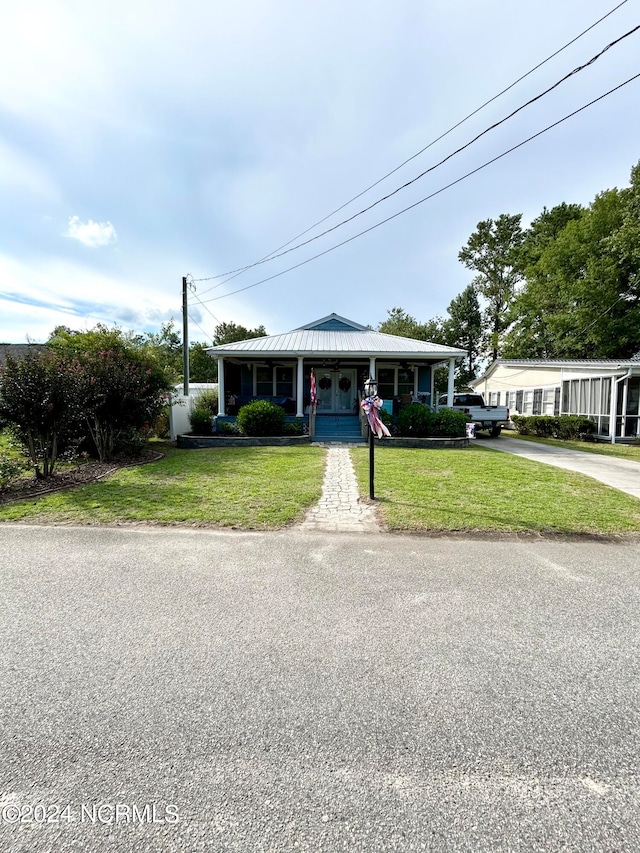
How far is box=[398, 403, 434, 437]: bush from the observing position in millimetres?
12852

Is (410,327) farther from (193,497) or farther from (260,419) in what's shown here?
(193,497)

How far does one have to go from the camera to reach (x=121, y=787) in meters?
1.56

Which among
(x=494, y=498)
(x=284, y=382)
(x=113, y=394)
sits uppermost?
(x=284, y=382)

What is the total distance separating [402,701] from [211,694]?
3.38 ft

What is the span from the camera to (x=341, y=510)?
5.58 m

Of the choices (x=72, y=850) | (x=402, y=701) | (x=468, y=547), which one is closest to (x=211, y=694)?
(x=72, y=850)

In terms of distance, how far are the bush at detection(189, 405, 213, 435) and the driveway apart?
10.2 metres

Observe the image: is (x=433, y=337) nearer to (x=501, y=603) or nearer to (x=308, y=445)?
(x=308, y=445)

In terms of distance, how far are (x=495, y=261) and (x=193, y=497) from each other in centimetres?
3972

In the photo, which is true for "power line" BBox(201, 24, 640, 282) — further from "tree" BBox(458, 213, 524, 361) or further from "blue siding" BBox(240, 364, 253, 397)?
"tree" BBox(458, 213, 524, 361)

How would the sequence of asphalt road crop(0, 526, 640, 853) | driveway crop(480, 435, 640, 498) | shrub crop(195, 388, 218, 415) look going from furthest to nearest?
1. shrub crop(195, 388, 218, 415)
2. driveway crop(480, 435, 640, 498)
3. asphalt road crop(0, 526, 640, 853)

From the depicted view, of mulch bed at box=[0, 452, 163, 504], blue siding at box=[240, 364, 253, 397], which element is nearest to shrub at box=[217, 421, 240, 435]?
mulch bed at box=[0, 452, 163, 504]

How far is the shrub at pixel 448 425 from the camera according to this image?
1274 cm

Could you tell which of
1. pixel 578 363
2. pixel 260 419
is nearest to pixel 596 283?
pixel 578 363
